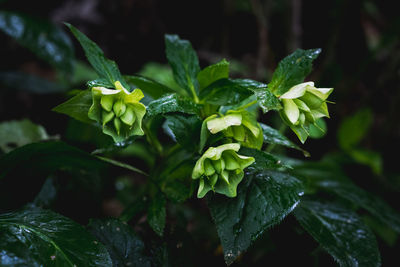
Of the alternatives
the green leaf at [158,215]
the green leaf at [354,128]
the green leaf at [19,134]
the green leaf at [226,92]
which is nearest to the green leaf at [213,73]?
the green leaf at [226,92]

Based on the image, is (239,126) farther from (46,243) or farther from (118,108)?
(46,243)

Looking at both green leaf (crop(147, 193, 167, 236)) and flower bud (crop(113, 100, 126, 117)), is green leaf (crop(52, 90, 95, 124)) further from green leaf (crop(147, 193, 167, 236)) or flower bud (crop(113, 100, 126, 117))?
green leaf (crop(147, 193, 167, 236))

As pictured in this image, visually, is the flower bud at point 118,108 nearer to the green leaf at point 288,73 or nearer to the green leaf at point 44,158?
the green leaf at point 44,158

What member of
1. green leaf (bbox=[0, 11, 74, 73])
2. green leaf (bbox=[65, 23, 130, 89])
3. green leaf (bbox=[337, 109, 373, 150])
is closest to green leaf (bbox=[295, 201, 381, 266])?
green leaf (bbox=[65, 23, 130, 89])

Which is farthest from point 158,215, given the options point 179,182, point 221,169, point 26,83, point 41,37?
point 26,83

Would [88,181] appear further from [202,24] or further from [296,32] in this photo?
[202,24]

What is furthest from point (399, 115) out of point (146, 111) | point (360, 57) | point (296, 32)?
point (146, 111)
